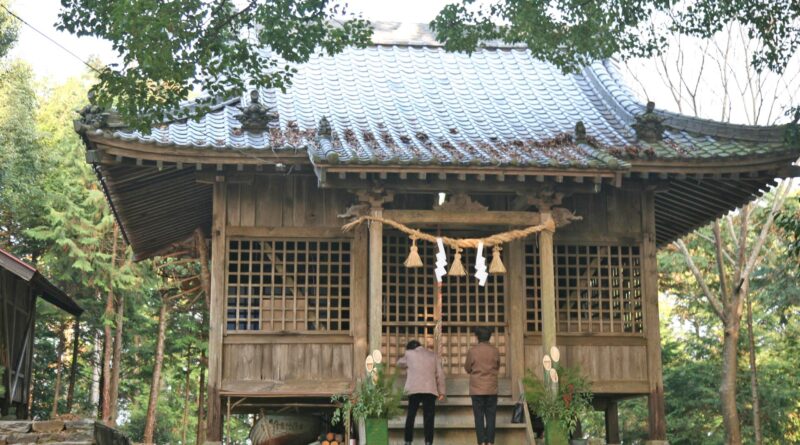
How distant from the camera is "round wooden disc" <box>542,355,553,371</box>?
14000 millimetres

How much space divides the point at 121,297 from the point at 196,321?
3517 mm

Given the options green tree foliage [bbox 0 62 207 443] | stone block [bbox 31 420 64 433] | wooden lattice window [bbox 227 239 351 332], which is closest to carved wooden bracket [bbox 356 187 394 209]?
wooden lattice window [bbox 227 239 351 332]

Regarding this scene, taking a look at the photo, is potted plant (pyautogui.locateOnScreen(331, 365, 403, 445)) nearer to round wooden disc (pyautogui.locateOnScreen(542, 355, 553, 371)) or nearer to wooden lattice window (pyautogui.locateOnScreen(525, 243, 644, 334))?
round wooden disc (pyautogui.locateOnScreen(542, 355, 553, 371))

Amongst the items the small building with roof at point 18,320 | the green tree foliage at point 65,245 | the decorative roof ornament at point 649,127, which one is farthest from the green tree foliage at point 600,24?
the green tree foliage at point 65,245

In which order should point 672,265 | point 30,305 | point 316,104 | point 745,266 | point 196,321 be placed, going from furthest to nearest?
point 196,321 → point 672,265 → point 745,266 → point 30,305 → point 316,104

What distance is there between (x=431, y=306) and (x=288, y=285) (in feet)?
7.02

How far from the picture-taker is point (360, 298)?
15.0 meters

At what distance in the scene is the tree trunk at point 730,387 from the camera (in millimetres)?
24984

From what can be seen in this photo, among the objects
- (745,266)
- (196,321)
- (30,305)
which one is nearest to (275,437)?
(30,305)

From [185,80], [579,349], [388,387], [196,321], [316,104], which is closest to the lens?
[185,80]

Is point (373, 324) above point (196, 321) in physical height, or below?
below

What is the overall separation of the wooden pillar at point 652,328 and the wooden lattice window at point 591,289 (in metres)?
0.15

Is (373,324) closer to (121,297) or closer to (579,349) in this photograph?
(579,349)

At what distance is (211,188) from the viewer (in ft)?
51.8
